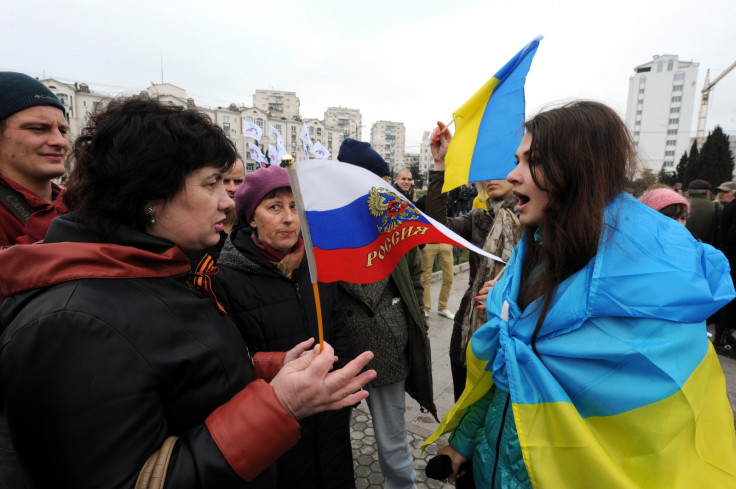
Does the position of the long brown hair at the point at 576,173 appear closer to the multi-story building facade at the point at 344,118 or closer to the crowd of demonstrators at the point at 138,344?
the crowd of demonstrators at the point at 138,344

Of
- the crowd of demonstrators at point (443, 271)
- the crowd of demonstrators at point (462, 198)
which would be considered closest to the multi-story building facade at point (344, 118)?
the crowd of demonstrators at point (462, 198)

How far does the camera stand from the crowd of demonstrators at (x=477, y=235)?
100 inches

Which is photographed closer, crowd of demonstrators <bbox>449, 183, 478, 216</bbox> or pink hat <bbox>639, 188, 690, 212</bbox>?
pink hat <bbox>639, 188, 690, 212</bbox>

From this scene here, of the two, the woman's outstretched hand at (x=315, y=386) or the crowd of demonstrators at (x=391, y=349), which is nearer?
the woman's outstretched hand at (x=315, y=386)

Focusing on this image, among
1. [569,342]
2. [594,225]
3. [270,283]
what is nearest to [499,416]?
[569,342]

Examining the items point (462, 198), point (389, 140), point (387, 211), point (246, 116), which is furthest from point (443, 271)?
point (389, 140)

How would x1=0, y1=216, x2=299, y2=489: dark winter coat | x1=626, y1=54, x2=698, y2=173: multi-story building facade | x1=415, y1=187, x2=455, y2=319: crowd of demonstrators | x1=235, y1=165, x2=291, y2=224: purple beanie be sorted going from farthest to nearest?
x1=626, y1=54, x2=698, y2=173: multi-story building facade → x1=415, y1=187, x2=455, y2=319: crowd of demonstrators → x1=235, y1=165, x2=291, y2=224: purple beanie → x1=0, y1=216, x2=299, y2=489: dark winter coat

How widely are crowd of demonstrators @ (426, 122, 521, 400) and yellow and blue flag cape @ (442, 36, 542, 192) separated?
0.24m

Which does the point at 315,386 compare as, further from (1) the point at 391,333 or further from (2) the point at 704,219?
(2) the point at 704,219

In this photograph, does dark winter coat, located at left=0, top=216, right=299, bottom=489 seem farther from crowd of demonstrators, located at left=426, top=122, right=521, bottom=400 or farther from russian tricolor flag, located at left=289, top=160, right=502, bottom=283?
crowd of demonstrators, located at left=426, top=122, right=521, bottom=400

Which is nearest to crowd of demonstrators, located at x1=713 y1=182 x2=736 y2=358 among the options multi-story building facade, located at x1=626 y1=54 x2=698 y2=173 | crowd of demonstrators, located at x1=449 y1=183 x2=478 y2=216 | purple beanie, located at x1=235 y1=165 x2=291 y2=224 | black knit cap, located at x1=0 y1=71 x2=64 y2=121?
purple beanie, located at x1=235 y1=165 x2=291 y2=224

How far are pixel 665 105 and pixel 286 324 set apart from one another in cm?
10721

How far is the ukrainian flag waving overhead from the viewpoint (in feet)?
4.05

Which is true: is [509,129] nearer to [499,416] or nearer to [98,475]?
[499,416]
